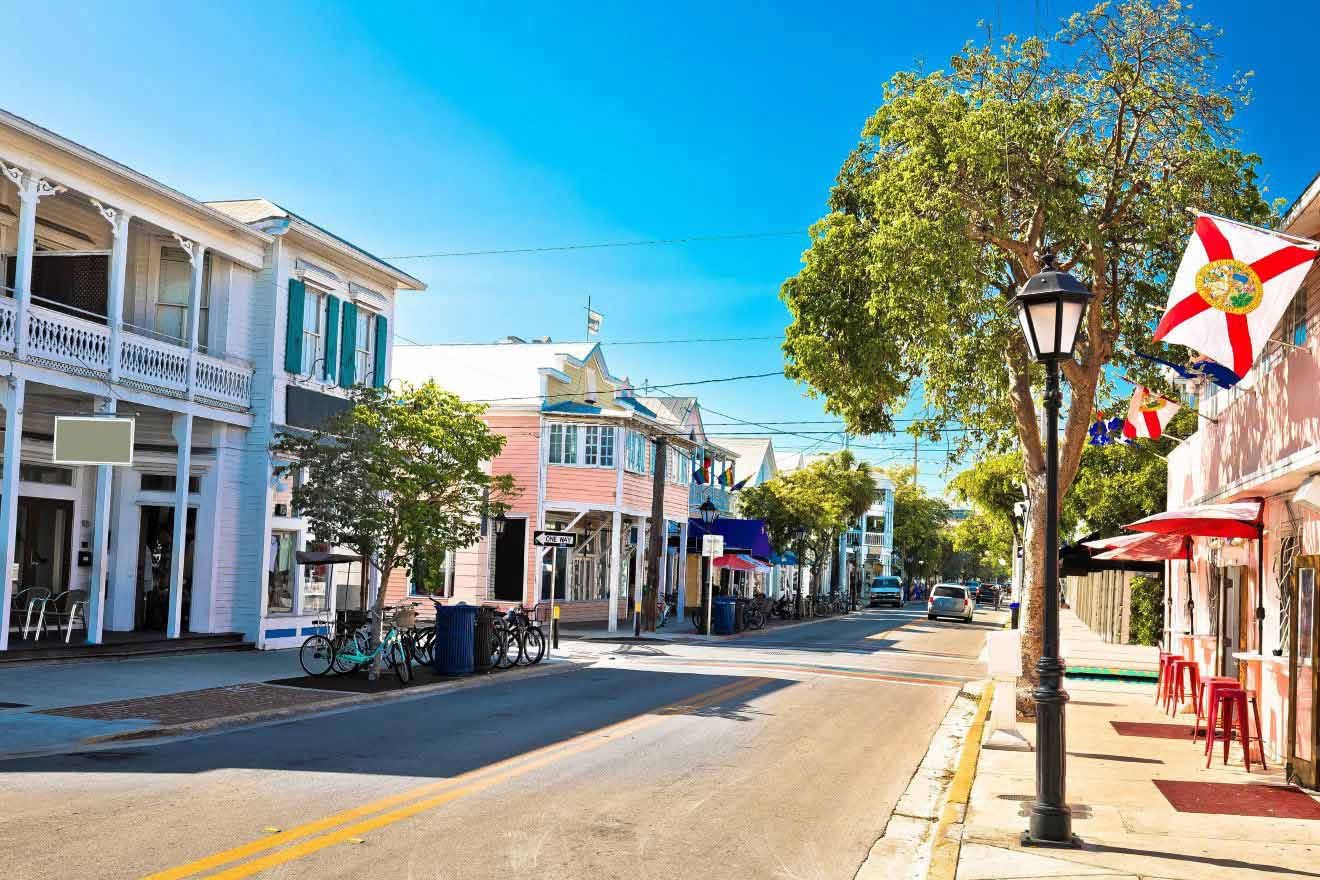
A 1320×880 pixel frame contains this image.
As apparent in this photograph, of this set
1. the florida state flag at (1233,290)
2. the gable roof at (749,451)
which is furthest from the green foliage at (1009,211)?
the gable roof at (749,451)

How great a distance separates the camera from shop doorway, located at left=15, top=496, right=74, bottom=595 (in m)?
21.8

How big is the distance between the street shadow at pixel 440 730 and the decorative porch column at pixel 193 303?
7.91m

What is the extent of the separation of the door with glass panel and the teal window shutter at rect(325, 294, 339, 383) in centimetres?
1926

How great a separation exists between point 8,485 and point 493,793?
1146 cm

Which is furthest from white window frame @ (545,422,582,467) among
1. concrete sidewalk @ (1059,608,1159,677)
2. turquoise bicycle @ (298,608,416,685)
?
turquoise bicycle @ (298,608,416,685)

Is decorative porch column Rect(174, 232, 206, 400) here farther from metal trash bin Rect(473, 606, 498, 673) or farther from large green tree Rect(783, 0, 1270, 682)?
large green tree Rect(783, 0, 1270, 682)

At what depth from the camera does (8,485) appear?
692 inches

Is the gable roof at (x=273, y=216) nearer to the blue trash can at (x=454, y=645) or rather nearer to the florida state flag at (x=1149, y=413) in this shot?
the blue trash can at (x=454, y=645)

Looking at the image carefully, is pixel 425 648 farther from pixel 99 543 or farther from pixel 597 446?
pixel 597 446

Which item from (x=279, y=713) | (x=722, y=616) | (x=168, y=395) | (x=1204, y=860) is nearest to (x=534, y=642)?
(x=168, y=395)

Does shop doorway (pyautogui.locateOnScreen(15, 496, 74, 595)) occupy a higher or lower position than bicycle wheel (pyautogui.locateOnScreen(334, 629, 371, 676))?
higher

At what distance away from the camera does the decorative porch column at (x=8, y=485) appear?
17484 mm

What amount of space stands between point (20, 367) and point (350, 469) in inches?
197

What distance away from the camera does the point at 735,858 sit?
7.97m
